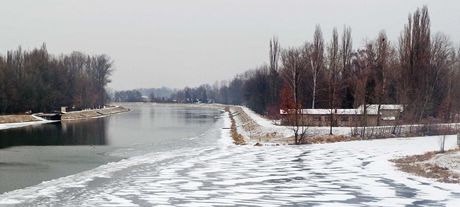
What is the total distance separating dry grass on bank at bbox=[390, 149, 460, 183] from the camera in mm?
15673

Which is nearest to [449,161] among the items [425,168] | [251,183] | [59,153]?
[425,168]

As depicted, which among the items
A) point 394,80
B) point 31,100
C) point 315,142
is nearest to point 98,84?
point 31,100

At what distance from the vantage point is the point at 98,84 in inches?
4018

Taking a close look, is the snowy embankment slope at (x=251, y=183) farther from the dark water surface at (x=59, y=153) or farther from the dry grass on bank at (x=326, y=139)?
the dry grass on bank at (x=326, y=139)

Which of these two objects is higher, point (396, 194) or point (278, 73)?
point (278, 73)

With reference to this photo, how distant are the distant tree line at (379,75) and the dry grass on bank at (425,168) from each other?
12046 mm

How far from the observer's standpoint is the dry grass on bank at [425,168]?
15673 millimetres

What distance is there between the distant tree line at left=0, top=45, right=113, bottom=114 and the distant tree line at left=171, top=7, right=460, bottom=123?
31873 millimetres

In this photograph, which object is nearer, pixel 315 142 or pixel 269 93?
pixel 315 142

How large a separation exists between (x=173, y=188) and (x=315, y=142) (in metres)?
16.7

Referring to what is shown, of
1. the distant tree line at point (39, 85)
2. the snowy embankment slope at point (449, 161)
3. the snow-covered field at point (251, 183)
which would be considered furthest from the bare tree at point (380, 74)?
the distant tree line at point (39, 85)

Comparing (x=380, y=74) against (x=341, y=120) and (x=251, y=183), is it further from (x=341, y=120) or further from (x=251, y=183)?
(x=251, y=183)

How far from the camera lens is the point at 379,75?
46875 mm

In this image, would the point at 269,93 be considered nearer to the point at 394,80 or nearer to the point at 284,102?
the point at 394,80
